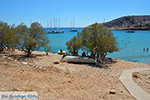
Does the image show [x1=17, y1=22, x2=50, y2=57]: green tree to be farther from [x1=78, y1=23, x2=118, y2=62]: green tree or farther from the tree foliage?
[x1=78, y1=23, x2=118, y2=62]: green tree

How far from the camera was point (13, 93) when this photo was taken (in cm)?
733

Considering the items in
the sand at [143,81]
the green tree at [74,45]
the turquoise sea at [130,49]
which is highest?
the green tree at [74,45]

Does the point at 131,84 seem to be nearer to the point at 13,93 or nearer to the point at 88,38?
the point at 13,93

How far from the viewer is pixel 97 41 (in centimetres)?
2080

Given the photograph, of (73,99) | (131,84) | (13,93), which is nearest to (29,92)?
(13,93)

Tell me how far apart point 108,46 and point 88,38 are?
A: 3.11 metres

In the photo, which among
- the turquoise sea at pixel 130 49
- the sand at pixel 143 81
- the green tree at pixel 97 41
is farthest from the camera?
the turquoise sea at pixel 130 49

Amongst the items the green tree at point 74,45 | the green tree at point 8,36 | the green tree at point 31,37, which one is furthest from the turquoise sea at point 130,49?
the green tree at point 8,36

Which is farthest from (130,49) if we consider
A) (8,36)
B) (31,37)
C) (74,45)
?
(8,36)

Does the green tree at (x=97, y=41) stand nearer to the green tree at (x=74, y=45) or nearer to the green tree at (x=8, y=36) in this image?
the green tree at (x=74, y=45)

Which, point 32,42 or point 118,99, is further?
point 32,42

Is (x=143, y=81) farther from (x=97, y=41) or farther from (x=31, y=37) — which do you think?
(x=31, y=37)

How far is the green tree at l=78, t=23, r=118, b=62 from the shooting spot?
20427 mm

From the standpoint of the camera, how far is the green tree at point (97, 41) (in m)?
20.4
